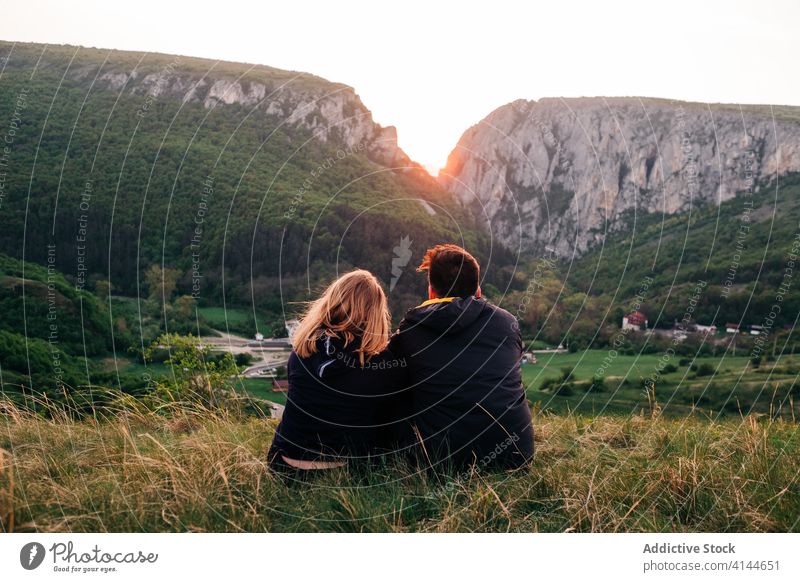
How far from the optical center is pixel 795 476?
13.3ft

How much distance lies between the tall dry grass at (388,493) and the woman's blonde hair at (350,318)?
862 millimetres

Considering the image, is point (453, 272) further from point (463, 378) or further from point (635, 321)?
point (635, 321)

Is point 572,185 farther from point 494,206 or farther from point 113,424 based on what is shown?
point 113,424

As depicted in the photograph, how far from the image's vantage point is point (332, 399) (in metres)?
3.76

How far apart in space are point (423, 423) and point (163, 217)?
26483mm

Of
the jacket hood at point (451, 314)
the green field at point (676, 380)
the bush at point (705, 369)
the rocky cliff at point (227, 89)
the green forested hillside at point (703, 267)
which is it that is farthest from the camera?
the green forested hillside at point (703, 267)

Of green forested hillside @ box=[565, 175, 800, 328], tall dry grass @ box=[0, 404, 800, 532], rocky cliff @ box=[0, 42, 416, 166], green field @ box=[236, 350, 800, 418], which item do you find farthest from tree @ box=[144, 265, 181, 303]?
green forested hillside @ box=[565, 175, 800, 328]

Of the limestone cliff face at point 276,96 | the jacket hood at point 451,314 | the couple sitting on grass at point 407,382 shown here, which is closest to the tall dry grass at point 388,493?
the couple sitting on grass at point 407,382

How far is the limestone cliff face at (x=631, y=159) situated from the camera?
50.1m

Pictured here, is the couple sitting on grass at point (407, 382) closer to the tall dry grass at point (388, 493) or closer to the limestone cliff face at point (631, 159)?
the tall dry grass at point (388, 493)

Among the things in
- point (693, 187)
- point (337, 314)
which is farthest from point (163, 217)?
point (693, 187)

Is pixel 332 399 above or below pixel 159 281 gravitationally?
above

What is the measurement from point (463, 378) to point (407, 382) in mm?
409

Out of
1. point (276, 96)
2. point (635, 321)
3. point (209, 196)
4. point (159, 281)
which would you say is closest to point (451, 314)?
point (159, 281)
